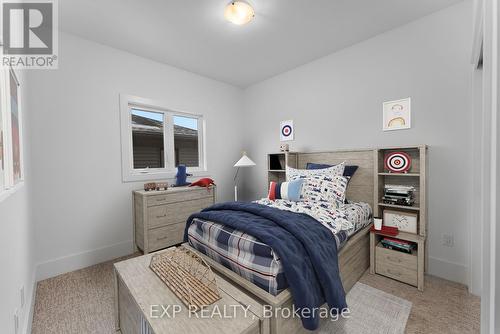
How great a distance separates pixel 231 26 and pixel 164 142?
6.08 feet

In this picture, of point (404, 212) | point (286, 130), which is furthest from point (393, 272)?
point (286, 130)

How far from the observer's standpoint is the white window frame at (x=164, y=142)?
2.70 m

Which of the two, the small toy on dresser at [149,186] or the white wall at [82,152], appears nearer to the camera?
the white wall at [82,152]

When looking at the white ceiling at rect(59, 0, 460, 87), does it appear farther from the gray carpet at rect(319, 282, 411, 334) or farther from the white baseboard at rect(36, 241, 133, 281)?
the gray carpet at rect(319, 282, 411, 334)

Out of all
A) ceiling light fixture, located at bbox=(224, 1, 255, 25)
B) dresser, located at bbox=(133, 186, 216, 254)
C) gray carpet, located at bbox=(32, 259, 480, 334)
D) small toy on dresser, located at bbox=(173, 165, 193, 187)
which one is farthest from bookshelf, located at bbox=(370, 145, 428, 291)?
small toy on dresser, located at bbox=(173, 165, 193, 187)

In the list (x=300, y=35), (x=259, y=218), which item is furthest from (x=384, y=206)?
(x=300, y=35)

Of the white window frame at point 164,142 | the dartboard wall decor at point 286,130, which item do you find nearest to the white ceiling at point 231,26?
the white window frame at point 164,142

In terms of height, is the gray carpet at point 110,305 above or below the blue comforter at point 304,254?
below

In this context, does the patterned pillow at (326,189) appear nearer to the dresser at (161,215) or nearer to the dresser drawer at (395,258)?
the dresser drawer at (395,258)

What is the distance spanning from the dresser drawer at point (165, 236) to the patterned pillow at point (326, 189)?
169cm

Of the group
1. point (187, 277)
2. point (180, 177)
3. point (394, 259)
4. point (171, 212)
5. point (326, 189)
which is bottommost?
point (394, 259)

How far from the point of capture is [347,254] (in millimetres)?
1869

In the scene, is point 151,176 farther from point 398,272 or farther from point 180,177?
point 398,272

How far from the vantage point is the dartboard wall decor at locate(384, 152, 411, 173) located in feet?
Answer: 7.22
